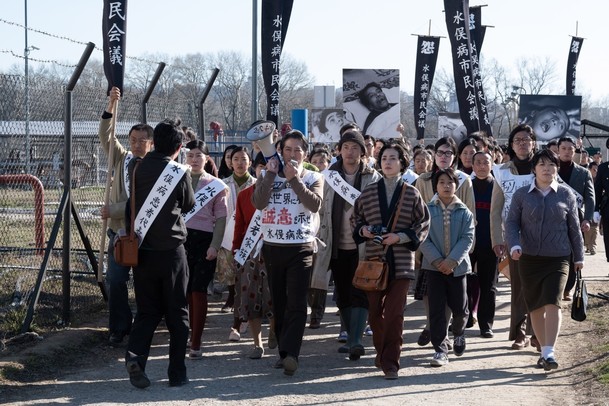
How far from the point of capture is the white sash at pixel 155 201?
7027 millimetres

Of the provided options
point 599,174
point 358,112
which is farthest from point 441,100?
point 599,174

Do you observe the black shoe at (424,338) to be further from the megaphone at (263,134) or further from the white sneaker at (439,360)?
the megaphone at (263,134)

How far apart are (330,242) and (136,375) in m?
2.30

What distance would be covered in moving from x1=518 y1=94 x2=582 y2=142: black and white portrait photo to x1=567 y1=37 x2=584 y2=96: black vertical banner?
295 inches

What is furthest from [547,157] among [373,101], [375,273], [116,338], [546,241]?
[373,101]

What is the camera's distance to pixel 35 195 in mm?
10641

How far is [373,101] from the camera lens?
59.0ft

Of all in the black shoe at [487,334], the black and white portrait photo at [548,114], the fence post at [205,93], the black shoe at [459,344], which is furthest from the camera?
the black and white portrait photo at [548,114]

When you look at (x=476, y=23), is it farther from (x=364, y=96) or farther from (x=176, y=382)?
(x=176, y=382)

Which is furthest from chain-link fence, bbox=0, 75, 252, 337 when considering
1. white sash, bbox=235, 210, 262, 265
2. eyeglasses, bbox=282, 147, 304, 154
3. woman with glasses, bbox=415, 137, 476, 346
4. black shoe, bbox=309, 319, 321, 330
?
woman with glasses, bbox=415, 137, 476, 346

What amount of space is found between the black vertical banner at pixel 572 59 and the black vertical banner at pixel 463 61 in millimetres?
14905

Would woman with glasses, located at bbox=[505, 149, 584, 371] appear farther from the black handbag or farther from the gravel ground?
the gravel ground

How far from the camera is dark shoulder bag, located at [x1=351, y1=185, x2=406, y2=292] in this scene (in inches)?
297

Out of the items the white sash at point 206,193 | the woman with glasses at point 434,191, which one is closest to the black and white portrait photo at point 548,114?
the woman with glasses at point 434,191
